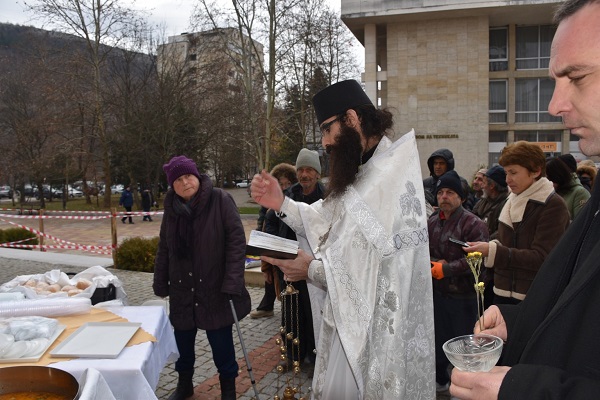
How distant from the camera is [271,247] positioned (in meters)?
2.39

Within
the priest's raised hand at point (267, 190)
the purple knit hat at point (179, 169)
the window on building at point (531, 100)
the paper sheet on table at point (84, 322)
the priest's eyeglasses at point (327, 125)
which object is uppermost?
the window on building at point (531, 100)

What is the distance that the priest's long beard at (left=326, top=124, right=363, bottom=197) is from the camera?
2.52 metres

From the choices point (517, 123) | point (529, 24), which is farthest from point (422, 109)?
point (529, 24)

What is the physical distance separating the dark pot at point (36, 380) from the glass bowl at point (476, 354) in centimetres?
152

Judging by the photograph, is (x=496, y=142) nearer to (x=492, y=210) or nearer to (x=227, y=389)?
(x=492, y=210)

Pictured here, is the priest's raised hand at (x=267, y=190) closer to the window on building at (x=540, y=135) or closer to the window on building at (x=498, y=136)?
the window on building at (x=498, y=136)

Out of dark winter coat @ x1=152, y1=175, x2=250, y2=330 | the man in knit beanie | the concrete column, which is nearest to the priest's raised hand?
dark winter coat @ x1=152, y1=175, x2=250, y2=330

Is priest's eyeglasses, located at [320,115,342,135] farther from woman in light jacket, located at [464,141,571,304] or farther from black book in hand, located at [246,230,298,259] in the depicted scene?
woman in light jacket, located at [464,141,571,304]

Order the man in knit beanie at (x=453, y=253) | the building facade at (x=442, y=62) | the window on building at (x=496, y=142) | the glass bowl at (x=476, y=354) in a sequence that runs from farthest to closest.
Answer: the window on building at (x=496, y=142)
the building facade at (x=442, y=62)
the man in knit beanie at (x=453, y=253)
the glass bowl at (x=476, y=354)

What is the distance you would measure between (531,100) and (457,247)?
30285mm

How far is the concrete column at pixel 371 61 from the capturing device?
27.9m

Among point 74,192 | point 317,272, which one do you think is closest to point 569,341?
point 317,272

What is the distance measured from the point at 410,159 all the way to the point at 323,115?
589 millimetres

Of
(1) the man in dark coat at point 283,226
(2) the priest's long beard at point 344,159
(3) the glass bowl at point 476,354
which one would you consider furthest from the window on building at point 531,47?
(3) the glass bowl at point 476,354
